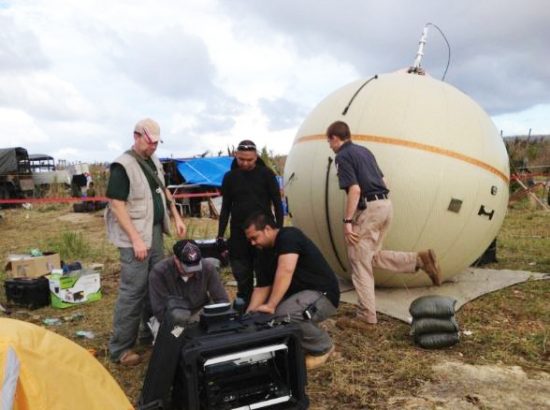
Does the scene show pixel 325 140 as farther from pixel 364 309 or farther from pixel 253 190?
pixel 364 309

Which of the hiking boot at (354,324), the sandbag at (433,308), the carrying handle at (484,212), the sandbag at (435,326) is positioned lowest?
the hiking boot at (354,324)

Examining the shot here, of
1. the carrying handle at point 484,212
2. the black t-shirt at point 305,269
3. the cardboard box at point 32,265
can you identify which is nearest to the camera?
the black t-shirt at point 305,269

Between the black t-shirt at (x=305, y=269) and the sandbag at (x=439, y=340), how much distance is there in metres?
0.79

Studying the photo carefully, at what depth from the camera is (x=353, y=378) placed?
11.1ft

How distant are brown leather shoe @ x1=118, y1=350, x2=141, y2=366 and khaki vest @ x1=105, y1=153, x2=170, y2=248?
827 millimetres

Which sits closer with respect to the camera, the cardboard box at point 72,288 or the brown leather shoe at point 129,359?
the brown leather shoe at point 129,359

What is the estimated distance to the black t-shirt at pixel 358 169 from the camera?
13.7 ft

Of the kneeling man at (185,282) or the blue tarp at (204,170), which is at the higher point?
the blue tarp at (204,170)

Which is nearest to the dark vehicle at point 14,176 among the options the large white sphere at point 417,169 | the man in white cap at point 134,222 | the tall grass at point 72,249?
the tall grass at point 72,249

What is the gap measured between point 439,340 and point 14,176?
1808 cm

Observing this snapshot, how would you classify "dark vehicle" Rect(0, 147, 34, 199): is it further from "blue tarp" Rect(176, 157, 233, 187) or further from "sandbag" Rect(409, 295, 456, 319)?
"sandbag" Rect(409, 295, 456, 319)

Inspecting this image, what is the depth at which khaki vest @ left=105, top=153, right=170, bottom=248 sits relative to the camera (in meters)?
3.56

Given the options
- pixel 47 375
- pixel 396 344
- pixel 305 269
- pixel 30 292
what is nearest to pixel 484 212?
pixel 396 344

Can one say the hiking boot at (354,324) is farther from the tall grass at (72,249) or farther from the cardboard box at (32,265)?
the tall grass at (72,249)
